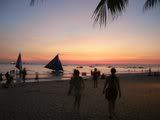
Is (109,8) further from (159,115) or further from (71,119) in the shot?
(159,115)

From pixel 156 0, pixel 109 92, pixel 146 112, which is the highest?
pixel 156 0

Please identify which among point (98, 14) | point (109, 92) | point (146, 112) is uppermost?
point (98, 14)

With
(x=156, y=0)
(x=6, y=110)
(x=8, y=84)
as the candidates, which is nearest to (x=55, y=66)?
(x=8, y=84)

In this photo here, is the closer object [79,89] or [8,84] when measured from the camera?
[79,89]

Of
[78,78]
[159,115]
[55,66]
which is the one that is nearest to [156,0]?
[78,78]

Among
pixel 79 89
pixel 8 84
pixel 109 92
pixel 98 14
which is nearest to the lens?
pixel 98 14

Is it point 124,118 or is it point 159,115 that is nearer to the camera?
point 124,118

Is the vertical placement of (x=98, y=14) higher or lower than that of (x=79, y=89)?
higher

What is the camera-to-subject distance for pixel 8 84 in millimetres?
19156

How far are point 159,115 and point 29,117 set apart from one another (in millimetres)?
4277

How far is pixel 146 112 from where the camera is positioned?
909cm

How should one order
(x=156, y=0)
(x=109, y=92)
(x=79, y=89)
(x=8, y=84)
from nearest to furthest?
(x=156, y=0), (x=109, y=92), (x=79, y=89), (x=8, y=84)

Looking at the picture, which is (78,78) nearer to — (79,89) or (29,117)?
(79,89)

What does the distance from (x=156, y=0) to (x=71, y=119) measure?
14.0 ft
